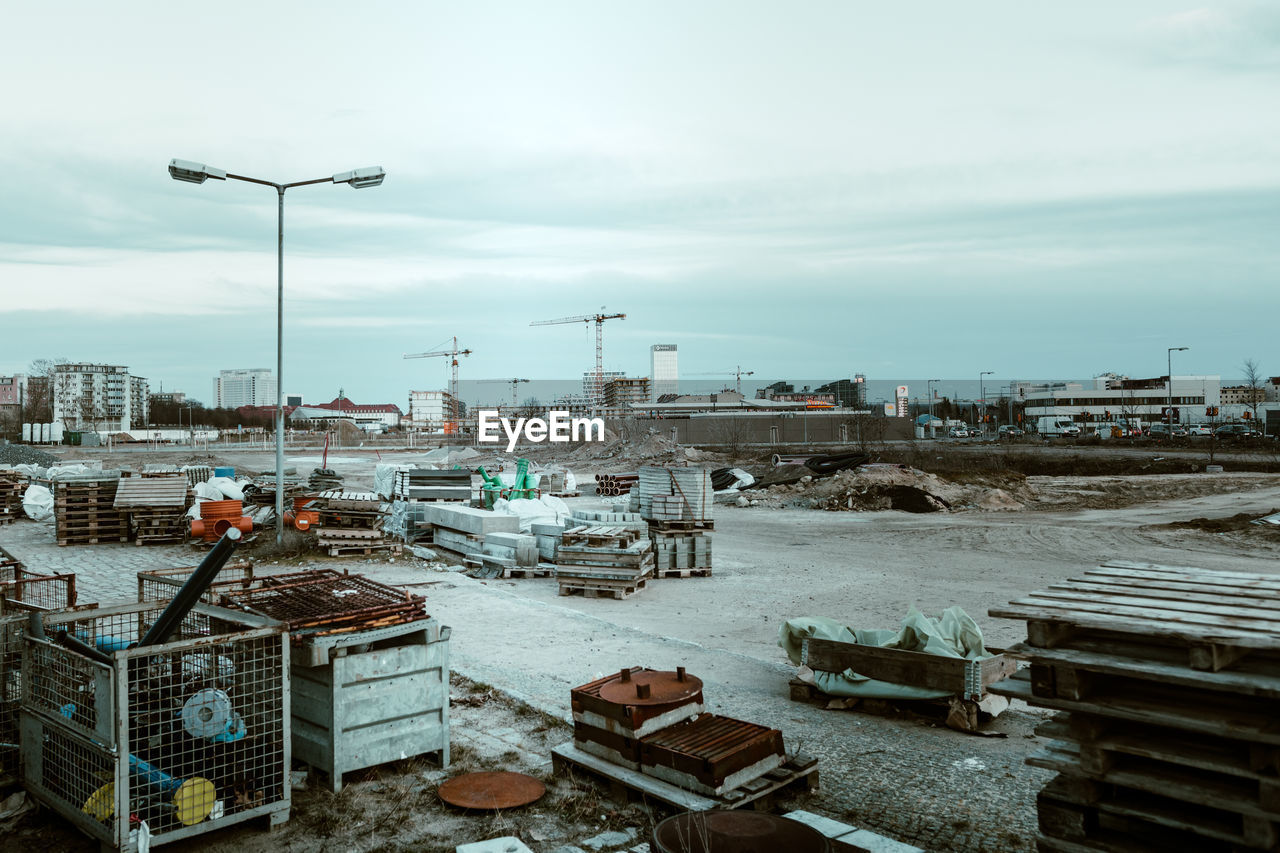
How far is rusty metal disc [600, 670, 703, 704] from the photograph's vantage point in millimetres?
5945

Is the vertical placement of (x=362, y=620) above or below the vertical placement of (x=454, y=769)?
above

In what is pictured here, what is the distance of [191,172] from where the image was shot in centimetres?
1515

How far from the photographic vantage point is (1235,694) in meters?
3.70

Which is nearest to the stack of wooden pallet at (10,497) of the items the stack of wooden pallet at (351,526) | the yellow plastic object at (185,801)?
the stack of wooden pallet at (351,526)

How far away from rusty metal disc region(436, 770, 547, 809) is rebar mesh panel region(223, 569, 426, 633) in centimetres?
118

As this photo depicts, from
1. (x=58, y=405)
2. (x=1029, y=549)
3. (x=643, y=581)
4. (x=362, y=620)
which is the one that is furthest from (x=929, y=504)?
(x=58, y=405)

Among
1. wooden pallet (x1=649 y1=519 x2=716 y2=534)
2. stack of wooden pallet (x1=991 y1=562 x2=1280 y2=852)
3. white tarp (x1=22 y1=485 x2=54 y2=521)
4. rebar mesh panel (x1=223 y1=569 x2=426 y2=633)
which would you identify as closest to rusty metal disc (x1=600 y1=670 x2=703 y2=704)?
rebar mesh panel (x1=223 y1=569 x2=426 y2=633)

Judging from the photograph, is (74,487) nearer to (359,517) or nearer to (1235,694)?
(359,517)

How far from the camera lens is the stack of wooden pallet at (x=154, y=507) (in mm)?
18406

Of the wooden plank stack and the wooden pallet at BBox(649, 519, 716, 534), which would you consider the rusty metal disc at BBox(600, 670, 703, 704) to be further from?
the wooden plank stack

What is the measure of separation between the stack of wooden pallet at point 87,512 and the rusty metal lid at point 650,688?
16.8m

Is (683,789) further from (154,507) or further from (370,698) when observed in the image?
(154,507)

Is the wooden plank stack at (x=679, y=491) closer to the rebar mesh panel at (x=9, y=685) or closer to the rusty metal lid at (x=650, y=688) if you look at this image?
the rusty metal lid at (x=650, y=688)

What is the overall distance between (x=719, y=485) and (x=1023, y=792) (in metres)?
29.3
